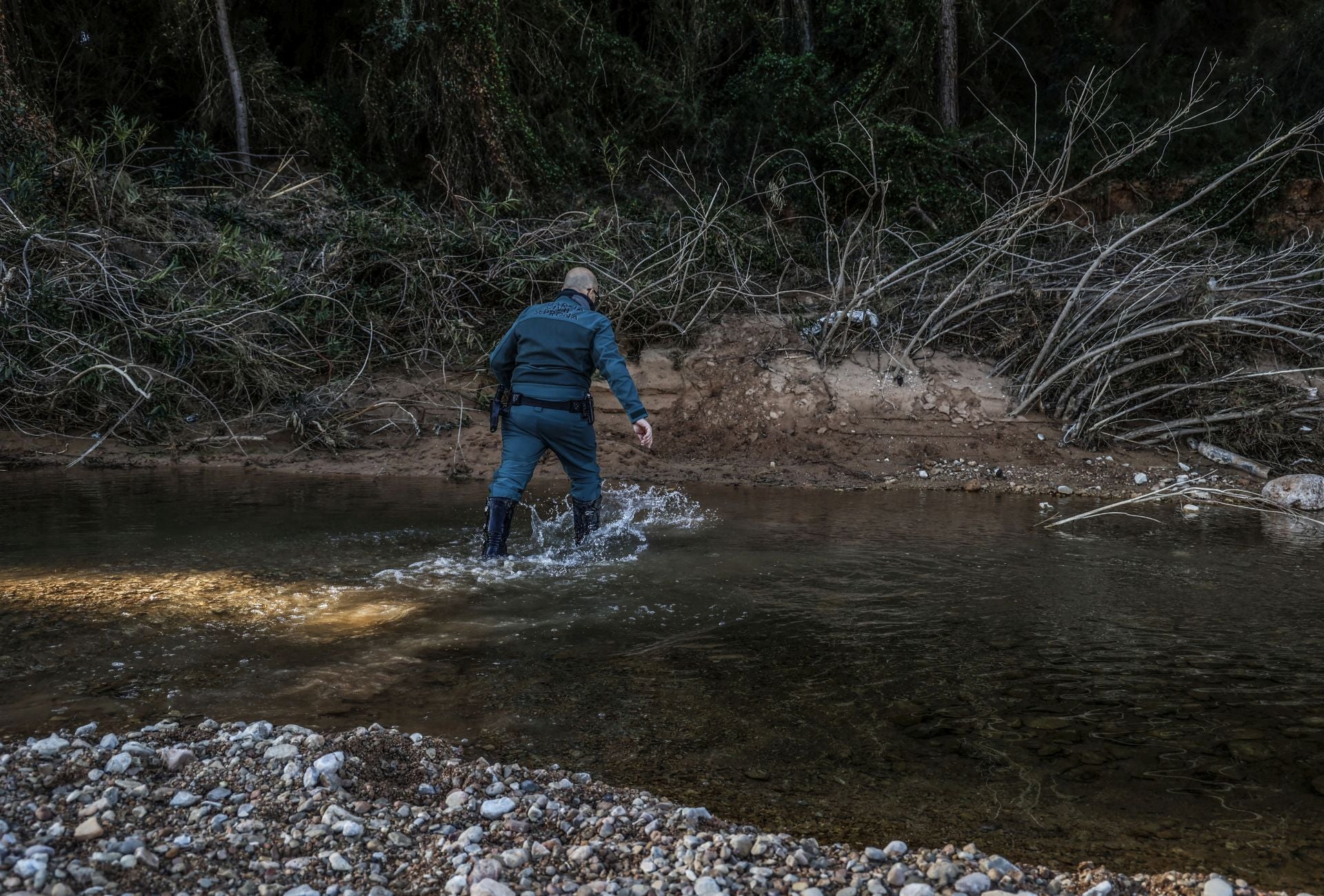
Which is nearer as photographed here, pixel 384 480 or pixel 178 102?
pixel 384 480

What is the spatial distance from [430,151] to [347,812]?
12023 mm

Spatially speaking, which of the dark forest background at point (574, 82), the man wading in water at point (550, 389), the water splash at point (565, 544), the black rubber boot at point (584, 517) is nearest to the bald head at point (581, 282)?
the man wading in water at point (550, 389)

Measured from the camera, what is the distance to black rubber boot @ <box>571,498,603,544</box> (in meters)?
5.96

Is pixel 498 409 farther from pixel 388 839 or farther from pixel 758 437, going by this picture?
pixel 758 437

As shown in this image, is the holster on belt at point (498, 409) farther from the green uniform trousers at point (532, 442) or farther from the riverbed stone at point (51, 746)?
the riverbed stone at point (51, 746)

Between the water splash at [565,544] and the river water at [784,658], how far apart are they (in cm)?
4

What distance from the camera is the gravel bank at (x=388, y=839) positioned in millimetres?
2207

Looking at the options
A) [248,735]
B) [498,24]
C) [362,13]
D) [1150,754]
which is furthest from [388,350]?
[1150,754]

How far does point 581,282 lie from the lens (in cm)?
579

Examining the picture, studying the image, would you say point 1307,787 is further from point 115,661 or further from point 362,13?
point 362,13

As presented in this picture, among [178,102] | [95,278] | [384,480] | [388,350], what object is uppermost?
[178,102]

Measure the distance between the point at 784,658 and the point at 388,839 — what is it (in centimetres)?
195

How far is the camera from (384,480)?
8406 mm

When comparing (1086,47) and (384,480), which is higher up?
(1086,47)
